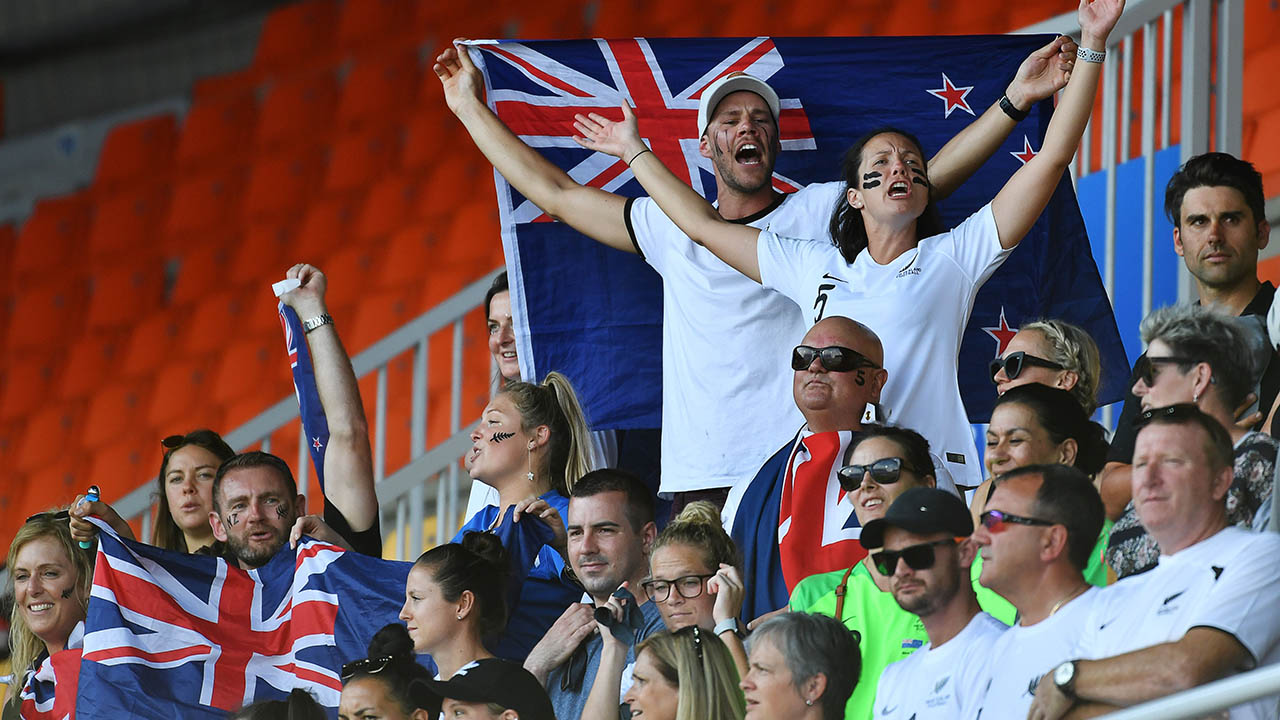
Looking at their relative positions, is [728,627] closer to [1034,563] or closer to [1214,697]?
[1034,563]

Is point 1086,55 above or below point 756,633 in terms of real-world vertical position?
above

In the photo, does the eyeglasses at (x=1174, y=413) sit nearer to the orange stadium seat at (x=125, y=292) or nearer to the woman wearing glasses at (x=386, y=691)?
the woman wearing glasses at (x=386, y=691)

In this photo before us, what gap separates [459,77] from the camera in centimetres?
489

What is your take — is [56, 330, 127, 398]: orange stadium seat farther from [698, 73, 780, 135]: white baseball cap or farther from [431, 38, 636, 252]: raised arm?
[698, 73, 780, 135]: white baseball cap

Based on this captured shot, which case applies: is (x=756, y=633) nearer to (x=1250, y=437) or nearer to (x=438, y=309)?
(x=1250, y=437)

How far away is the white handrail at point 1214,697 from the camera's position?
2.29 meters

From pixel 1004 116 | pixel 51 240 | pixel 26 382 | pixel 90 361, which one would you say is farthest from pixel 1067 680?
pixel 51 240

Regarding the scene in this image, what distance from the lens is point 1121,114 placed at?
215 inches

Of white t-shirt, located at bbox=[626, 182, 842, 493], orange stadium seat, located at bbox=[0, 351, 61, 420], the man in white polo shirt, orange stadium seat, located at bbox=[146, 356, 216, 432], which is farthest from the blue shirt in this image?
orange stadium seat, located at bbox=[0, 351, 61, 420]

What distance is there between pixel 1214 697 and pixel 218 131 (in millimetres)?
10176

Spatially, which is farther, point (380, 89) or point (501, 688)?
point (380, 89)

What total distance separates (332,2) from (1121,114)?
7.72 metres

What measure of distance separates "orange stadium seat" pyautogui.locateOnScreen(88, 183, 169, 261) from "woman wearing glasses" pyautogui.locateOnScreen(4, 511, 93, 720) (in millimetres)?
6951

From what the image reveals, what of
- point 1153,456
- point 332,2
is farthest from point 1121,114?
point 332,2
